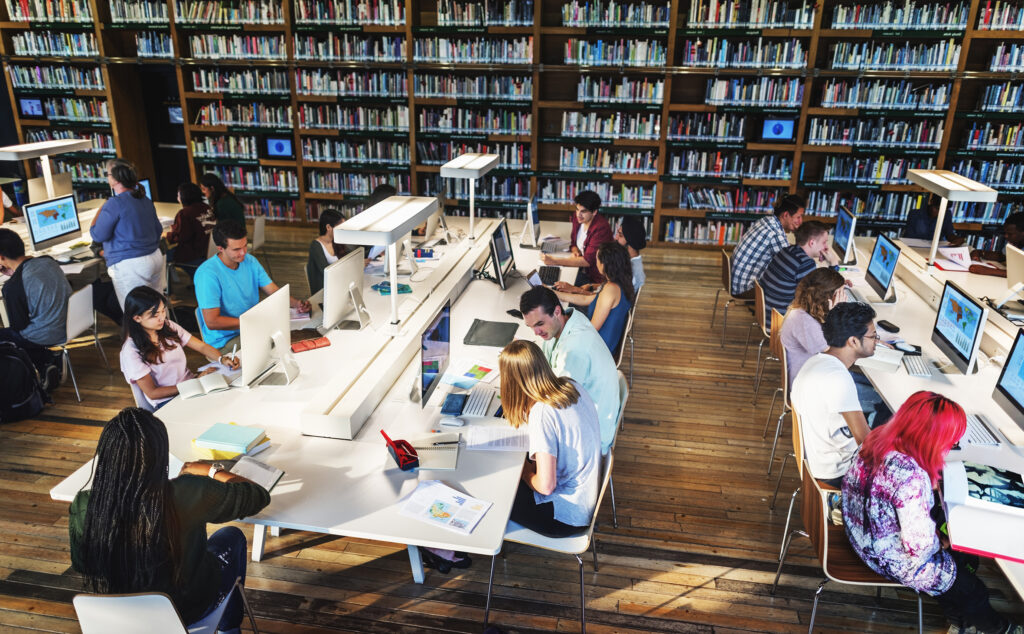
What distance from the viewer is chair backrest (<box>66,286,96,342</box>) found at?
4477 mm

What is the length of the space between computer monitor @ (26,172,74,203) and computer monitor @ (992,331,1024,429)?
24.6 feet

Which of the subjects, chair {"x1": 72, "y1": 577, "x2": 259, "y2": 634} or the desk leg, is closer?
chair {"x1": 72, "y1": 577, "x2": 259, "y2": 634}

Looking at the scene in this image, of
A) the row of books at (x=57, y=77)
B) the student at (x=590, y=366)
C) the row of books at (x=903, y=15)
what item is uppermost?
the row of books at (x=903, y=15)

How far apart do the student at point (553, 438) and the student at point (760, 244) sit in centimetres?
299

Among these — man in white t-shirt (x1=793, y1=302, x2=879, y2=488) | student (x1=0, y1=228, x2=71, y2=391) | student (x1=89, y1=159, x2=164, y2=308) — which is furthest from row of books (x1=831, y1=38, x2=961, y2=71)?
student (x1=0, y1=228, x2=71, y2=391)

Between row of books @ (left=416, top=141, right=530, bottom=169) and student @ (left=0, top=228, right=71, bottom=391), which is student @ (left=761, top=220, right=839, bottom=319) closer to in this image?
row of books @ (left=416, top=141, right=530, bottom=169)

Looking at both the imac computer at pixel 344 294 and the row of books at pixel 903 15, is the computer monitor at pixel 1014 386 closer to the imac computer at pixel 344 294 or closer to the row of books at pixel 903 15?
the imac computer at pixel 344 294

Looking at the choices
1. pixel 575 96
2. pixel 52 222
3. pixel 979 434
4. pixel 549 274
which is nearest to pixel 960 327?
pixel 979 434

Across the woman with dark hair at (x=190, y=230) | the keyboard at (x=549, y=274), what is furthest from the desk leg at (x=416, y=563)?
the woman with dark hair at (x=190, y=230)

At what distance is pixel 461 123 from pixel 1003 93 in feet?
19.0

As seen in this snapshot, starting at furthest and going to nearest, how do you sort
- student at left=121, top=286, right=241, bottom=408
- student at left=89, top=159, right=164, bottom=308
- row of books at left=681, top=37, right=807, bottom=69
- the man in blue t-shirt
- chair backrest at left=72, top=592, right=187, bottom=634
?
row of books at left=681, top=37, right=807, bottom=69 < student at left=89, top=159, right=164, bottom=308 < the man in blue t-shirt < student at left=121, top=286, right=241, bottom=408 < chair backrest at left=72, top=592, right=187, bottom=634

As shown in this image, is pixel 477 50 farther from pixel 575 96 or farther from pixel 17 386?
pixel 17 386

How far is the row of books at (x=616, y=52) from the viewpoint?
754 centimetres

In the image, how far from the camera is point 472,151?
8234mm
